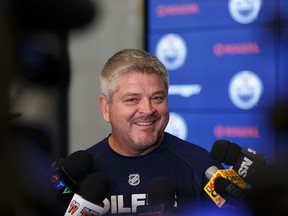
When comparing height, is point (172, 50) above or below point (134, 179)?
above

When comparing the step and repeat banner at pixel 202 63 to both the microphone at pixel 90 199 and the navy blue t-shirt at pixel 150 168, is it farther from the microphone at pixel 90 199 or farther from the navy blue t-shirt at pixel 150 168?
the microphone at pixel 90 199

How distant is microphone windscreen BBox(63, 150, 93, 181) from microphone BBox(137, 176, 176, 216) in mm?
234

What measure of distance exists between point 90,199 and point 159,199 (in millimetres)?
94

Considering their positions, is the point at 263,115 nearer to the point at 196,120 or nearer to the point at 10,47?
the point at 10,47

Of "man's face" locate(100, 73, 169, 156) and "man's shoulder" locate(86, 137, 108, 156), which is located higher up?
"man's face" locate(100, 73, 169, 156)

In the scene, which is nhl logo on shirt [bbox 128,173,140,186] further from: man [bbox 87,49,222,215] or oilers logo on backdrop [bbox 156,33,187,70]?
oilers logo on backdrop [bbox 156,33,187,70]

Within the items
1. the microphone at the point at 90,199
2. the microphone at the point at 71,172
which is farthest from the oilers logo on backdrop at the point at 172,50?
the microphone at the point at 90,199

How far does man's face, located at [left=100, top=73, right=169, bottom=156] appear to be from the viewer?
45.2 inches

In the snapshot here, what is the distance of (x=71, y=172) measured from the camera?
895 millimetres

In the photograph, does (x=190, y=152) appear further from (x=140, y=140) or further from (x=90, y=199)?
(x=90, y=199)

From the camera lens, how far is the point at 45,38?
0.19 meters

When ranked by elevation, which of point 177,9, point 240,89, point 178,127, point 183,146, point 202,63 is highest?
point 177,9

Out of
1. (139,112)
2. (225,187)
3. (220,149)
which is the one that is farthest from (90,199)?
(139,112)

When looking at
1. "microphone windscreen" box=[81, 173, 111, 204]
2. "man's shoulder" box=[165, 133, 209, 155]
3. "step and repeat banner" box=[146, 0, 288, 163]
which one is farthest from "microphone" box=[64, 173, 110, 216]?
"step and repeat banner" box=[146, 0, 288, 163]
